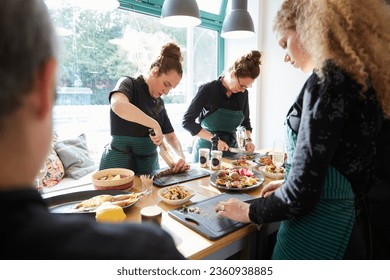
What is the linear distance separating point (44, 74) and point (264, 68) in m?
3.55

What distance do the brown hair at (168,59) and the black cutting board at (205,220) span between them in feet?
3.07

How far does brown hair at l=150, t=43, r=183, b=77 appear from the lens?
5.53 feet

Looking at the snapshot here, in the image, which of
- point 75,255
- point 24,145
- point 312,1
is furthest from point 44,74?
point 312,1

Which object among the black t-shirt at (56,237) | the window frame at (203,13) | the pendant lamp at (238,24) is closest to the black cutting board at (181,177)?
the black t-shirt at (56,237)

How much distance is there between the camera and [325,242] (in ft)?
2.84

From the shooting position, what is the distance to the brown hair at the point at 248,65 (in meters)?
2.09

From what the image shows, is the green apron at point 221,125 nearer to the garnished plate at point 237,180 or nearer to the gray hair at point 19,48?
the garnished plate at point 237,180

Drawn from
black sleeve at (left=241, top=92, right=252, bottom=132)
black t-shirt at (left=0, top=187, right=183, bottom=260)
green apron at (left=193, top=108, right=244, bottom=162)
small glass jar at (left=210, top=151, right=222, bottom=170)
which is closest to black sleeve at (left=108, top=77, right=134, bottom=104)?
small glass jar at (left=210, top=151, right=222, bottom=170)

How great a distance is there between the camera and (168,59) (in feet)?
5.54

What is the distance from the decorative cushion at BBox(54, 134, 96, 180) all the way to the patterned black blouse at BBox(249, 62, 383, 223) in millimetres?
2321

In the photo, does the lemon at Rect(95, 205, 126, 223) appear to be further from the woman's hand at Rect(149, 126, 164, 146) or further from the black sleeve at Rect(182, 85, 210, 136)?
the black sleeve at Rect(182, 85, 210, 136)
